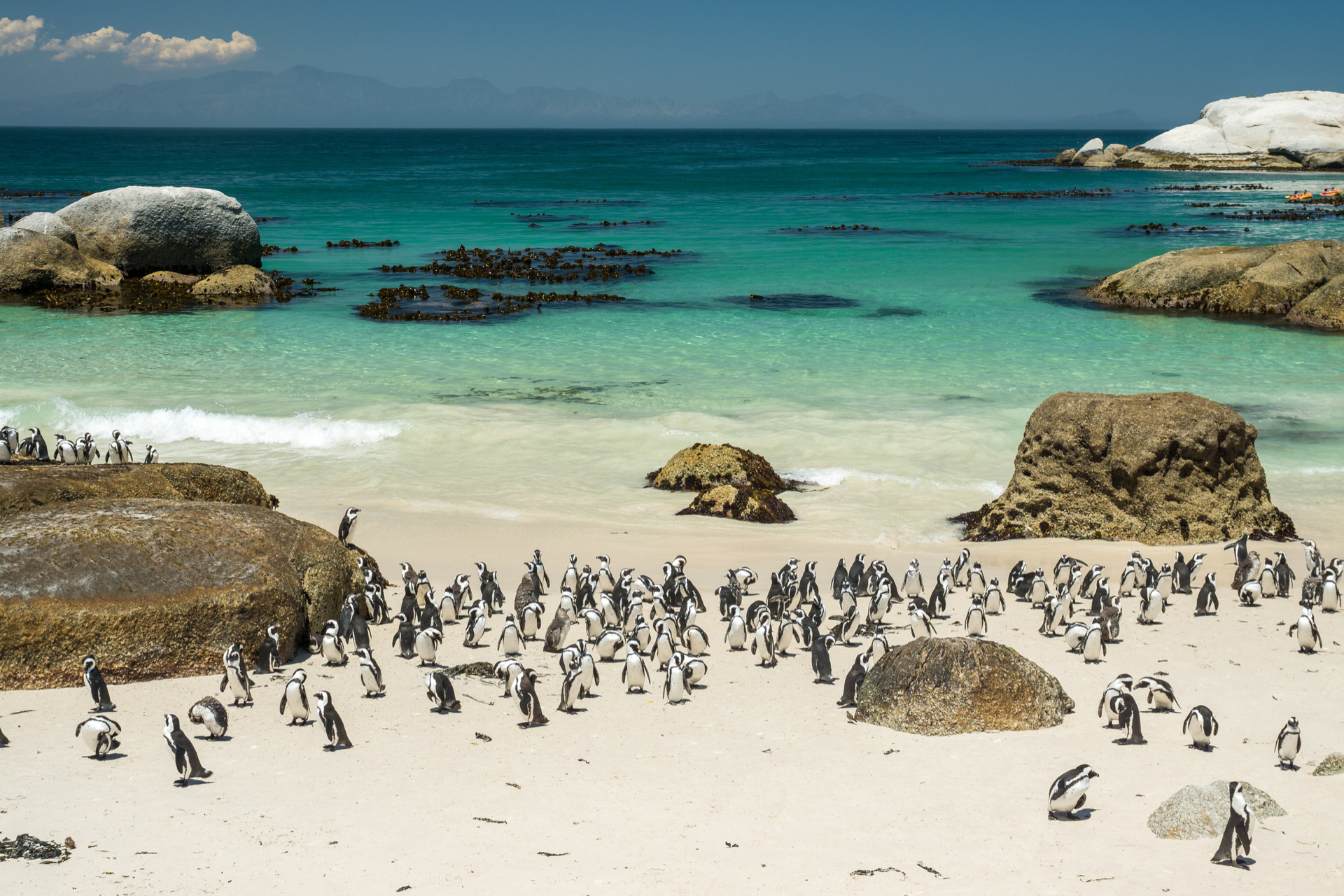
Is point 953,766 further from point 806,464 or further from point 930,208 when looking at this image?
point 930,208

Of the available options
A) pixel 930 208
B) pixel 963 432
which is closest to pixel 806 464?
pixel 963 432

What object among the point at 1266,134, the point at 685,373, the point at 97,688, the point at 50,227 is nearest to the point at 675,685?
the point at 97,688

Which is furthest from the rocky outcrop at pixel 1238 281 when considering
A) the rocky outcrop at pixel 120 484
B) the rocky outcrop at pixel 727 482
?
the rocky outcrop at pixel 120 484

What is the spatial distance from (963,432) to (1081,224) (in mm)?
38275

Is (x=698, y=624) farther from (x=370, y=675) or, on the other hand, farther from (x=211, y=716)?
(x=211, y=716)

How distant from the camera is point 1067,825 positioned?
607cm

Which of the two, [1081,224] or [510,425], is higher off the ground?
[1081,224]

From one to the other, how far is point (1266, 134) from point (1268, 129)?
560mm

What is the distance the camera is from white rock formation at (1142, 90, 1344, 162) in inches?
3575

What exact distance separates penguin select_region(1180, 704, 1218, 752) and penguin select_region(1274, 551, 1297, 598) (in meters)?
3.99

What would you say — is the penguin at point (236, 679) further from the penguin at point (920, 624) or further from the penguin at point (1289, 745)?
the penguin at point (1289, 745)

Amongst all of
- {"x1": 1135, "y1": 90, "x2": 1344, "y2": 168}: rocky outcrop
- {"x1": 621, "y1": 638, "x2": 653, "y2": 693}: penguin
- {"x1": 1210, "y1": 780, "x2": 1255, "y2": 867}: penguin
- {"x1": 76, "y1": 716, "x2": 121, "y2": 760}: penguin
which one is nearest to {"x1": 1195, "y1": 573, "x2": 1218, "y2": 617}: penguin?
{"x1": 1210, "y1": 780, "x2": 1255, "y2": 867}: penguin

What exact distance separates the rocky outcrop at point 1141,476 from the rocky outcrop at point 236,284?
23940 millimetres

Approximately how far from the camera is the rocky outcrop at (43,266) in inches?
1161
